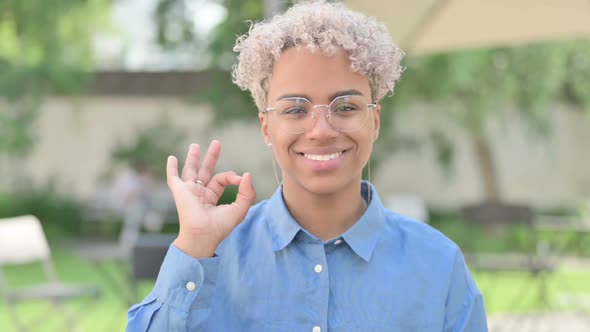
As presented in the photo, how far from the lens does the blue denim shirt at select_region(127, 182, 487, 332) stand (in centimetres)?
146

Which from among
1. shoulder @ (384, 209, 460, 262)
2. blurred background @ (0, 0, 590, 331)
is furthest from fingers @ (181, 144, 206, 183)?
blurred background @ (0, 0, 590, 331)

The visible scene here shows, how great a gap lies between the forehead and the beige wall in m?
11.6

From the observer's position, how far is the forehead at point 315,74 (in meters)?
1.50

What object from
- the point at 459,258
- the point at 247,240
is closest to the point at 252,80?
the point at 247,240

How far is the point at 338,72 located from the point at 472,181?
494 inches

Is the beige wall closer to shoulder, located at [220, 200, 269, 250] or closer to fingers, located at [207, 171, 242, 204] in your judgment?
shoulder, located at [220, 200, 269, 250]

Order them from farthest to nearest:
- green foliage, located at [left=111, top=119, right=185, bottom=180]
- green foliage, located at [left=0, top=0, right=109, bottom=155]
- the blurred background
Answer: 1. green foliage, located at [left=111, top=119, right=185, bottom=180]
2. green foliage, located at [left=0, top=0, right=109, bottom=155]
3. the blurred background

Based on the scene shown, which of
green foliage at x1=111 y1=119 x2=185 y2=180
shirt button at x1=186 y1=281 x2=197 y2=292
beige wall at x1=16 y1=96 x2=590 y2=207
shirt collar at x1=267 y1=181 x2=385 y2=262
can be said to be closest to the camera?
shirt button at x1=186 y1=281 x2=197 y2=292

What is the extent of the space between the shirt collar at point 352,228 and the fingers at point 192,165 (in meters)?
0.17

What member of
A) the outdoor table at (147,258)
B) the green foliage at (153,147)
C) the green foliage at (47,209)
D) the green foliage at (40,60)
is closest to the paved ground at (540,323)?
the outdoor table at (147,258)

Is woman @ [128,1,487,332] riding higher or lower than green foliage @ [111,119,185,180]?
higher

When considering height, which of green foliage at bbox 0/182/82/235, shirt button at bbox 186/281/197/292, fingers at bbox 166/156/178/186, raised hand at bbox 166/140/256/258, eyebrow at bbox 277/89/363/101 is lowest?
green foliage at bbox 0/182/82/235

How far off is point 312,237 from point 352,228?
8cm

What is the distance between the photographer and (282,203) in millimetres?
1617
